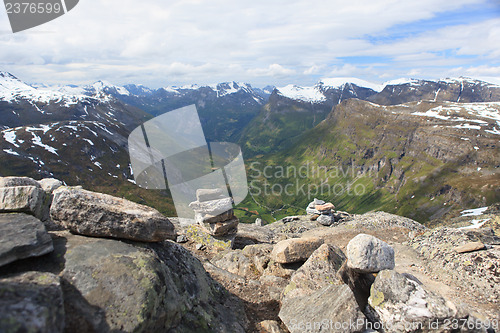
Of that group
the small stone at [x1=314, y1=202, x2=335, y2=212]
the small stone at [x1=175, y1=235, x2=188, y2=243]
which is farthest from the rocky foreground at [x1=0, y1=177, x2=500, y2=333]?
the small stone at [x1=314, y1=202, x2=335, y2=212]

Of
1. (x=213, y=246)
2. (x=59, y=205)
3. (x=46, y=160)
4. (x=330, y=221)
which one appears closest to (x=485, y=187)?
(x=330, y=221)

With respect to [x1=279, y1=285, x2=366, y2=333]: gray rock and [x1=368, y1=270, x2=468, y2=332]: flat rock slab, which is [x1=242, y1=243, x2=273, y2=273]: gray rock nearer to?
[x1=279, y1=285, x2=366, y2=333]: gray rock

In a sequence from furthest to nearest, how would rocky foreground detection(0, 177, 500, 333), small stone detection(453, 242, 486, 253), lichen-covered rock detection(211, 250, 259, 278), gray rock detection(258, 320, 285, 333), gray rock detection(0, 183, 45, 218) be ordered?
1. lichen-covered rock detection(211, 250, 259, 278)
2. small stone detection(453, 242, 486, 253)
3. gray rock detection(258, 320, 285, 333)
4. gray rock detection(0, 183, 45, 218)
5. rocky foreground detection(0, 177, 500, 333)

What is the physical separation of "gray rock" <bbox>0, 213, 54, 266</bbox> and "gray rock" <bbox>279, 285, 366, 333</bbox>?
994 cm

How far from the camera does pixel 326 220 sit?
42062 millimetres

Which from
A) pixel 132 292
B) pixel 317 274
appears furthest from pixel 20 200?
pixel 317 274

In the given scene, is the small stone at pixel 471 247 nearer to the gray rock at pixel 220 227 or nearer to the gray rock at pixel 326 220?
the gray rock at pixel 220 227

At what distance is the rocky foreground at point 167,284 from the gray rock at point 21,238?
30 millimetres

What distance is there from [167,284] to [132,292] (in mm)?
1729

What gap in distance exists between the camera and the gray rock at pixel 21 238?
7234 mm

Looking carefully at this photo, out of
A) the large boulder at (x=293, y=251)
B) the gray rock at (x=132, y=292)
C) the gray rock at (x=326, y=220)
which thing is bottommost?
Answer: the gray rock at (x=326, y=220)

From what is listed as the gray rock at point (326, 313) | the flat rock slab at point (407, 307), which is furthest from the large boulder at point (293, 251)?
the flat rock slab at point (407, 307)

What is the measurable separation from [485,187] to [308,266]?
803 feet

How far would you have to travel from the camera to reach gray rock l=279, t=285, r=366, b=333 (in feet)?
34.0
